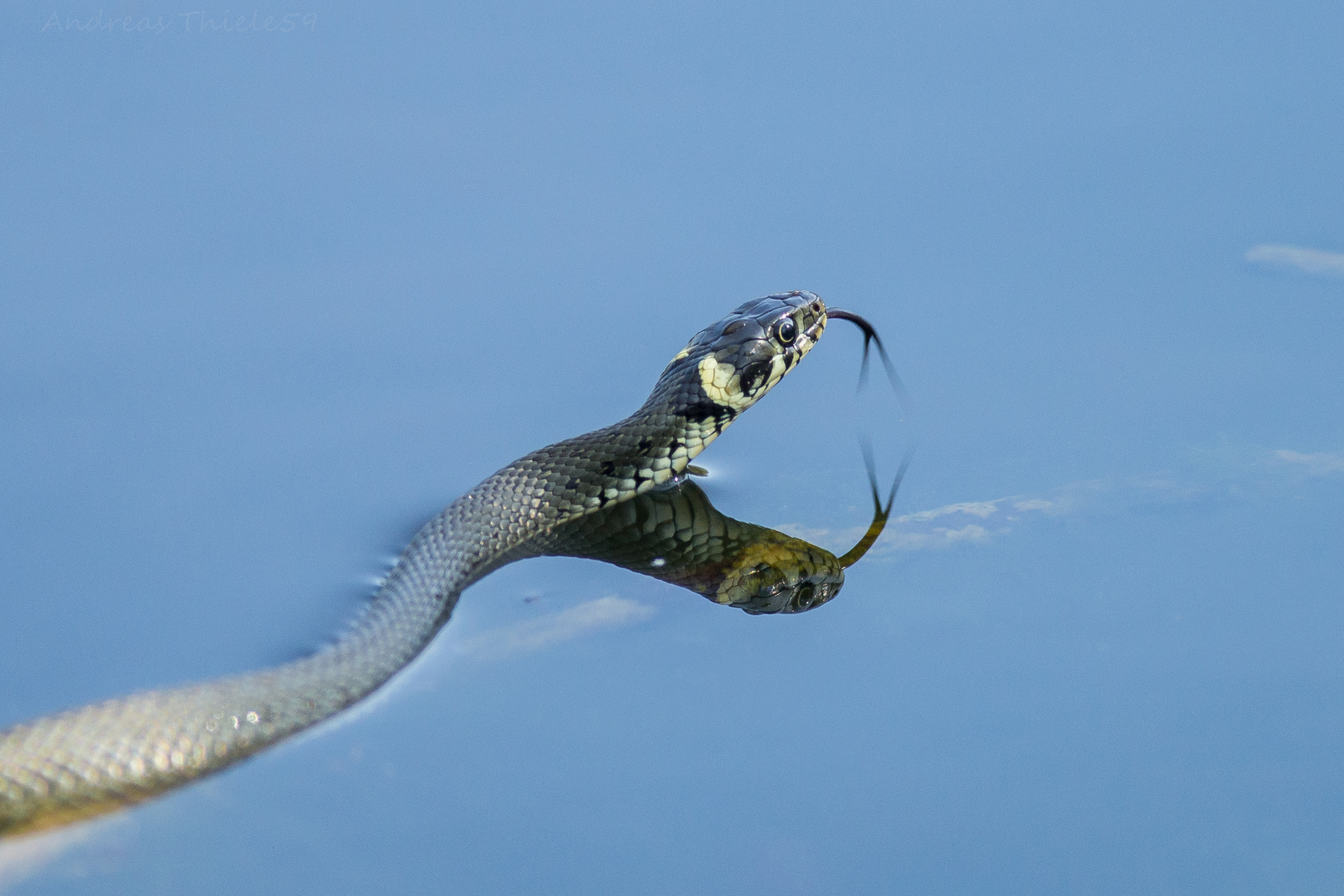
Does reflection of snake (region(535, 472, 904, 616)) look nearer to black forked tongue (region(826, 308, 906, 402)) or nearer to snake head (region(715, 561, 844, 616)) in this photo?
snake head (region(715, 561, 844, 616))

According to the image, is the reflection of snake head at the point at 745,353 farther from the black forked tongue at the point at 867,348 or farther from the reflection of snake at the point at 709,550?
the reflection of snake at the point at 709,550

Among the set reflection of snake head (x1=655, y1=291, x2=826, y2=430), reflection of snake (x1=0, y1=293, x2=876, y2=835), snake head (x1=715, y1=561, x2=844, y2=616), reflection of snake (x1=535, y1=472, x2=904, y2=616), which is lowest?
snake head (x1=715, y1=561, x2=844, y2=616)

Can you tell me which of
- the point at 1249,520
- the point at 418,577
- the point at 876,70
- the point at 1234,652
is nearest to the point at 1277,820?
the point at 1234,652

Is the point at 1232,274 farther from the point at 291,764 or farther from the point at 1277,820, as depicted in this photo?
the point at 291,764

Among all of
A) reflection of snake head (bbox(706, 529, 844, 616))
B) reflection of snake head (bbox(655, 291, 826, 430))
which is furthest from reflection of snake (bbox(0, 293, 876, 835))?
reflection of snake head (bbox(706, 529, 844, 616))

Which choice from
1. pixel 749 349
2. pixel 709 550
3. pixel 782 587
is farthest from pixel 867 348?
pixel 782 587
